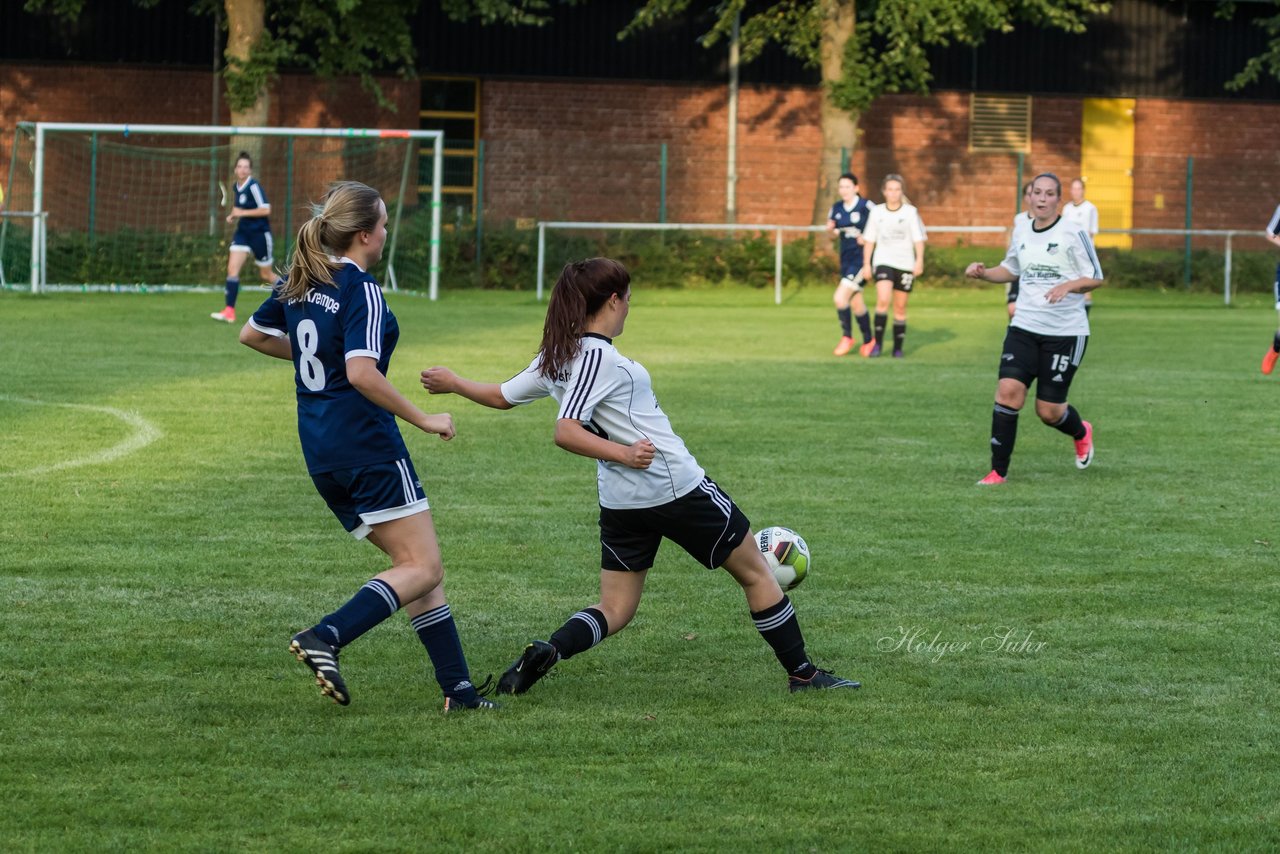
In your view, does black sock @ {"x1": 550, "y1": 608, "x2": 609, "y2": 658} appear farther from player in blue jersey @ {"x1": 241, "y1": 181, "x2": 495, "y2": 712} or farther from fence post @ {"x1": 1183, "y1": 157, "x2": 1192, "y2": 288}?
fence post @ {"x1": 1183, "y1": 157, "x2": 1192, "y2": 288}

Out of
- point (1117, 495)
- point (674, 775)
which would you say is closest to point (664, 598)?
point (674, 775)

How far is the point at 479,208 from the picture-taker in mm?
29406

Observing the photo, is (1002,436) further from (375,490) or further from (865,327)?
(865,327)

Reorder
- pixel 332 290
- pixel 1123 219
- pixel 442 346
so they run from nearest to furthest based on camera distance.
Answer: pixel 332 290 → pixel 442 346 → pixel 1123 219

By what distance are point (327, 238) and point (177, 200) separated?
24.3 metres

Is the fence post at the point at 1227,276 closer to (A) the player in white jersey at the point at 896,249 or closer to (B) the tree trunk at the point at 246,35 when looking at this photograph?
(A) the player in white jersey at the point at 896,249

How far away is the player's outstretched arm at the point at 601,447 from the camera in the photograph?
16.6 ft

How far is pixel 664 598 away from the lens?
277 inches

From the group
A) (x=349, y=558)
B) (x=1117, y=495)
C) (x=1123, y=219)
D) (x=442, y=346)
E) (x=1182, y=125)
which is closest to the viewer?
(x=349, y=558)

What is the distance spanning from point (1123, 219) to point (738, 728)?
102 ft

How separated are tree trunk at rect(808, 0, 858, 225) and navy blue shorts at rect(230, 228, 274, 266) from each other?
12.1m

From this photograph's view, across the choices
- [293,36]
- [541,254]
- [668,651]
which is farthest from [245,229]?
[668,651]

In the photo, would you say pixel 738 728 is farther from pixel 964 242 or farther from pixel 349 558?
pixel 964 242

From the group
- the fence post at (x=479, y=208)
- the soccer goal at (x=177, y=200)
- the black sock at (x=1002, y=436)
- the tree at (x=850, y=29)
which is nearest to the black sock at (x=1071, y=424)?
the black sock at (x=1002, y=436)
